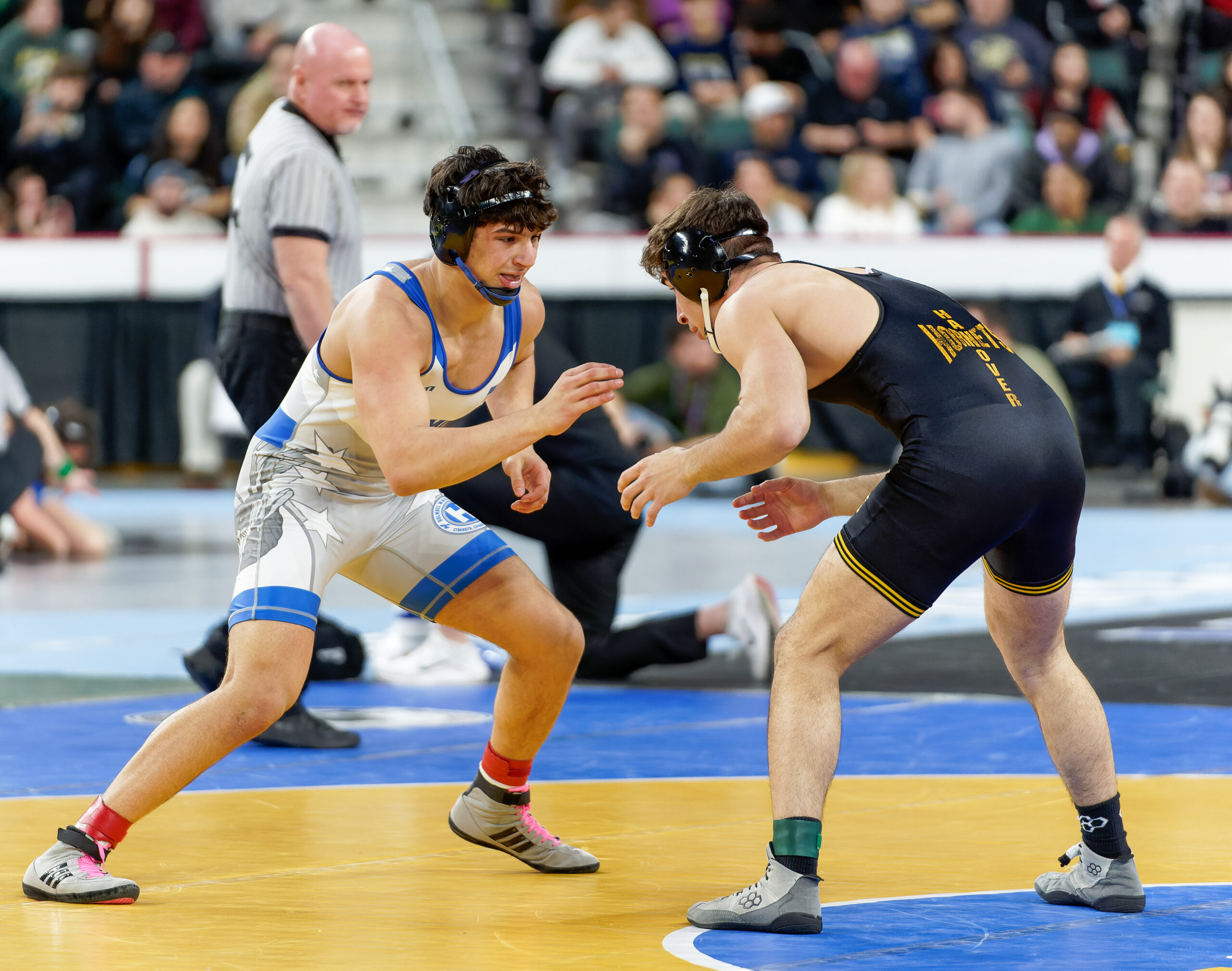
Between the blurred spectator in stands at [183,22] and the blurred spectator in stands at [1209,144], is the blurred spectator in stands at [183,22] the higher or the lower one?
the higher one

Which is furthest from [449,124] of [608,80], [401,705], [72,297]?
[401,705]

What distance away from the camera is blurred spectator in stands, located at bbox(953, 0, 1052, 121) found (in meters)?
17.1

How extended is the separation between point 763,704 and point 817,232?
9089 mm

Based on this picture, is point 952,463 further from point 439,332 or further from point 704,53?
point 704,53

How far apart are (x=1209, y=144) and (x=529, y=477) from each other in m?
12.8

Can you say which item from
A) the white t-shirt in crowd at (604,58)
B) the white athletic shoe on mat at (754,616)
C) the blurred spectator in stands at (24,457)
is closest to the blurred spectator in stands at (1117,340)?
the white t-shirt in crowd at (604,58)

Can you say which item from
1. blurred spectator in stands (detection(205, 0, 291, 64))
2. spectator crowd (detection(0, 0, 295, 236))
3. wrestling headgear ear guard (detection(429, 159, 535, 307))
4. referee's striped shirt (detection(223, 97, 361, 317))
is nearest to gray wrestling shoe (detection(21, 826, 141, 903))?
wrestling headgear ear guard (detection(429, 159, 535, 307))

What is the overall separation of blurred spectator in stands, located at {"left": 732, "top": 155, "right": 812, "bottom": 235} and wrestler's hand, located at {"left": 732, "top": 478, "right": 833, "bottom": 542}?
11277mm

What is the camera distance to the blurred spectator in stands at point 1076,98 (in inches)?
661

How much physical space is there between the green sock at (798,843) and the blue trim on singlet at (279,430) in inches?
57.6

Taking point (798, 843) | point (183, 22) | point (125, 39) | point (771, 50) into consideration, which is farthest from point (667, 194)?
point (798, 843)

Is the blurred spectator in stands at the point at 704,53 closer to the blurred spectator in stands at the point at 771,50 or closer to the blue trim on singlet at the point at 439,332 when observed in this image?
the blurred spectator in stands at the point at 771,50

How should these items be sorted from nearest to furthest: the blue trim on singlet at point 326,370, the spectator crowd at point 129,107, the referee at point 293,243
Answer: the blue trim on singlet at point 326,370
the referee at point 293,243
the spectator crowd at point 129,107

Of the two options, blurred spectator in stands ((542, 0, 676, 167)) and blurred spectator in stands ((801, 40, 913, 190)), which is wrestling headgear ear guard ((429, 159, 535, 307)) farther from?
blurred spectator in stands ((542, 0, 676, 167))
